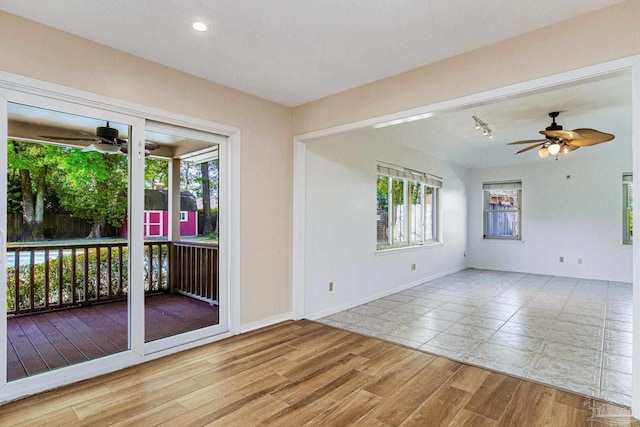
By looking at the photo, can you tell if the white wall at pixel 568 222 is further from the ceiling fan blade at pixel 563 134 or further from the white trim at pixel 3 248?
the white trim at pixel 3 248

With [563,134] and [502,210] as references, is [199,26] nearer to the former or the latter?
[563,134]

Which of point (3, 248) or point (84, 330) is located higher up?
point (3, 248)

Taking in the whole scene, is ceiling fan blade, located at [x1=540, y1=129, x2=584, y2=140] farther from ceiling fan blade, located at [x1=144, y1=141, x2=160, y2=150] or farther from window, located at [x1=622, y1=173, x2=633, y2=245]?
ceiling fan blade, located at [x1=144, y1=141, x2=160, y2=150]

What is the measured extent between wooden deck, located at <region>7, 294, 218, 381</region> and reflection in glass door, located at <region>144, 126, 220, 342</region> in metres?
0.01

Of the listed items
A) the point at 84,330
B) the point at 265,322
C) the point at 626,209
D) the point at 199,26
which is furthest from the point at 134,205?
the point at 626,209

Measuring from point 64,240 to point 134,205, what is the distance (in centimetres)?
57

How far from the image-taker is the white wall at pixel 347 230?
170 inches

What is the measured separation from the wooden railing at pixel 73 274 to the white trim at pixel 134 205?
7.8 inches

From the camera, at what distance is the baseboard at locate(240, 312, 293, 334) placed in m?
3.72

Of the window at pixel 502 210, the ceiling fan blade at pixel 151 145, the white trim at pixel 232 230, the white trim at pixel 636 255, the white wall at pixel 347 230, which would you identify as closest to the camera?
the white trim at pixel 636 255

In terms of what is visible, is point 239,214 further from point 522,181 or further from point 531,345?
point 522,181

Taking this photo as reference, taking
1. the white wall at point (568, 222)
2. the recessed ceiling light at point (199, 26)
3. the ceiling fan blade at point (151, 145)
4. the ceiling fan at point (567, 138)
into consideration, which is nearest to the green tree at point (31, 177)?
the ceiling fan blade at point (151, 145)

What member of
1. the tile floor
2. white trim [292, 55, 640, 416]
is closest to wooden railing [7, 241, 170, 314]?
white trim [292, 55, 640, 416]

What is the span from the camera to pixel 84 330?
10.2 ft
